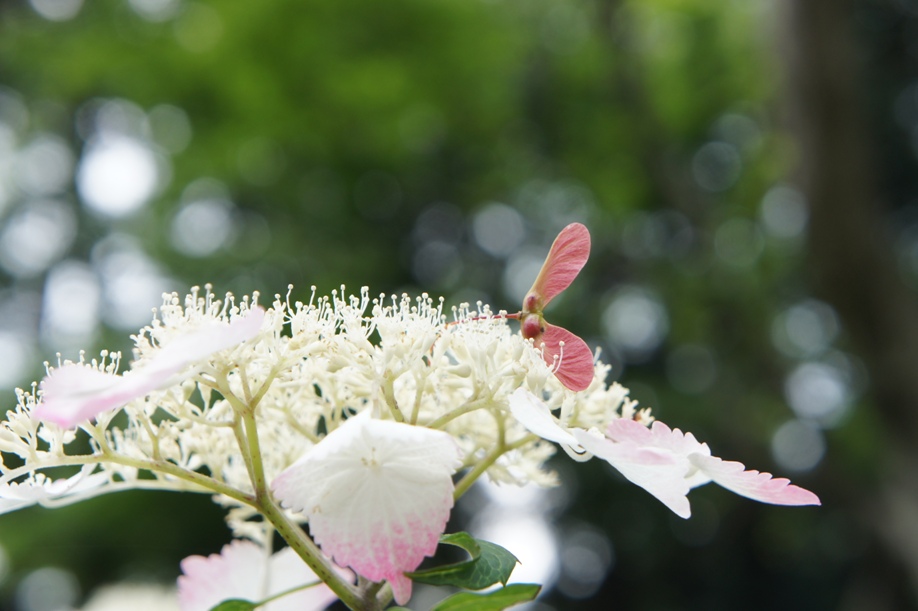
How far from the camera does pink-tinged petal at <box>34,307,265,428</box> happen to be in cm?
32

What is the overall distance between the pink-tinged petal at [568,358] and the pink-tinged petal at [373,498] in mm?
72

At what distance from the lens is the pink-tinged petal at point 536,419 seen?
332 mm

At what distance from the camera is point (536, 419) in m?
0.35

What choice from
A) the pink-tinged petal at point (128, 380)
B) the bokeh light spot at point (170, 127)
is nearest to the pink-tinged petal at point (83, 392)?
the pink-tinged petal at point (128, 380)

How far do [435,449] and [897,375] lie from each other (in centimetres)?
322

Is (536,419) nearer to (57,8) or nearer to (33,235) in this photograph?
(57,8)

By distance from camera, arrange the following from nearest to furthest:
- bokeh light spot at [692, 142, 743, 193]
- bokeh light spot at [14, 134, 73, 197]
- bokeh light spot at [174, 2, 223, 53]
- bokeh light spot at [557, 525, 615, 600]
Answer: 1. bokeh light spot at [174, 2, 223, 53]
2. bokeh light spot at [692, 142, 743, 193]
3. bokeh light spot at [14, 134, 73, 197]
4. bokeh light spot at [557, 525, 615, 600]

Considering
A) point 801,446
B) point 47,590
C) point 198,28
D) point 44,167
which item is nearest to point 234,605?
point 198,28

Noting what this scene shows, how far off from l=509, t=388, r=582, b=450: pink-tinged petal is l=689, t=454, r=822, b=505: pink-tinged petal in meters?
0.06

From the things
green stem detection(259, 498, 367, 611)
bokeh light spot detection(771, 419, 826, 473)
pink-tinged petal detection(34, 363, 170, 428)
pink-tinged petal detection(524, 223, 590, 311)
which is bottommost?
bokeh light spot detection(771, 419, 826, 473)

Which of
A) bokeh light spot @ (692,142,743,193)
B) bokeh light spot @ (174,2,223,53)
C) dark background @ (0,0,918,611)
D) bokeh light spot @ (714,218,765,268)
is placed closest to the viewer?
dark background @ (0,0,918,611)

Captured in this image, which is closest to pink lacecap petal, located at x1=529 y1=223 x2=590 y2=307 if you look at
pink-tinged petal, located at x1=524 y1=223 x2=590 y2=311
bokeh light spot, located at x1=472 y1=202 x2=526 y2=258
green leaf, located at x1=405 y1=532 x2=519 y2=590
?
pink-tinged petal, located at x1=524 y1=223 x2=590 y2=311

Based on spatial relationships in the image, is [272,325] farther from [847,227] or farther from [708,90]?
[708,90]

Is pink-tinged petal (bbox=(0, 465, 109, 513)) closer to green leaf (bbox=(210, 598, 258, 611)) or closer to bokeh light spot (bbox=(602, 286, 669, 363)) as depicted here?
green leaf (bbox=(210, 598, 258, 611))
